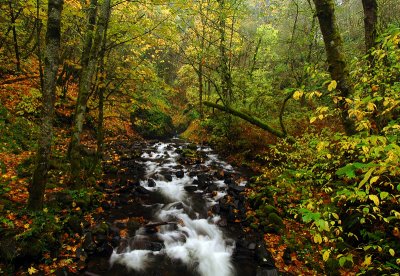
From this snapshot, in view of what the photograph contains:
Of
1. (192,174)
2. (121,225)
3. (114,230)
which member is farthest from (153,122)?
(114,230)

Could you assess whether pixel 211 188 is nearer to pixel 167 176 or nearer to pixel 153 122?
pixel 167 176

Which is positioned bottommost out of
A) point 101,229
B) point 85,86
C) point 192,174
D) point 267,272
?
point 267,272

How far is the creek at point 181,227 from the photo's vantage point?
24.2 feet

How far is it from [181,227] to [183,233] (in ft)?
1.03

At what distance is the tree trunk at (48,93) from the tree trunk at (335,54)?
5.76 m

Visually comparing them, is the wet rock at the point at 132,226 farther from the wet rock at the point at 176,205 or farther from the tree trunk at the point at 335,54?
the tree trunk at the point at 335,54

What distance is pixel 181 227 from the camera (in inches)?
366

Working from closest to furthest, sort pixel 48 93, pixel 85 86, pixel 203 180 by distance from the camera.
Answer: pixel 48 93, pixel 85 86, pixel 203 180

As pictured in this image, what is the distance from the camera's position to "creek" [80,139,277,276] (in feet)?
24.2

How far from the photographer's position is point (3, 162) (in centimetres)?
912

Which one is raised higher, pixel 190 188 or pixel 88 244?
pixel 190 188

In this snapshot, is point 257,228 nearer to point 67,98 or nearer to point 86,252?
point 86,252

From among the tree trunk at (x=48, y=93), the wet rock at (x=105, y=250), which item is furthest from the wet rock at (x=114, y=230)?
the tree trunk at (x=48, y=93)

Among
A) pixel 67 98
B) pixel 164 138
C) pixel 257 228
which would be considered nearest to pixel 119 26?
pixel 67 98
